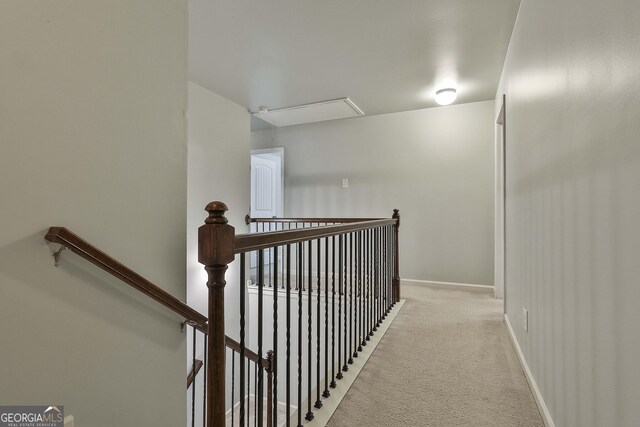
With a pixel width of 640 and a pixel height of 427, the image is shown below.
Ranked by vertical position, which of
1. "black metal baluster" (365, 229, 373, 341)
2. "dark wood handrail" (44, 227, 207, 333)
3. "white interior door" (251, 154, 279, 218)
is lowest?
"black metal baluster" (365, 229, 373, 341)

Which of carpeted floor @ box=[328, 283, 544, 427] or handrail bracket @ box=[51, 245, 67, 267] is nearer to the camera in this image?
handrail bracket @ box=[51, 245, 67, 267]

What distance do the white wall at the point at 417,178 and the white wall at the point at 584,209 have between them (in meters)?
2.22

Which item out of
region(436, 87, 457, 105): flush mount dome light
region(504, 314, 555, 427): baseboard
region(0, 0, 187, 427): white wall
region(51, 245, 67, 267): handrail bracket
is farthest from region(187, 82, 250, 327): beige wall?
region(504, 314, 555, 427): baseboard

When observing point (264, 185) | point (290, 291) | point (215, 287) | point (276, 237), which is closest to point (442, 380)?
point (290, 291)

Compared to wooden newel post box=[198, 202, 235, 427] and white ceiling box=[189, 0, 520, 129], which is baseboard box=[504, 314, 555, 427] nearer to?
wooden newel post box=[198, 202, 235, 427]

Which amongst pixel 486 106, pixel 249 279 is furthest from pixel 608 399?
pixel 249 279

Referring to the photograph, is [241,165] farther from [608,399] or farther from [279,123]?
[608,399]

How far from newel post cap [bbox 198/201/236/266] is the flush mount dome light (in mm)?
3339

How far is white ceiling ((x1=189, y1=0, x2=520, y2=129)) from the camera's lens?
2.20 m

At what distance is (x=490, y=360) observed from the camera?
2033mm

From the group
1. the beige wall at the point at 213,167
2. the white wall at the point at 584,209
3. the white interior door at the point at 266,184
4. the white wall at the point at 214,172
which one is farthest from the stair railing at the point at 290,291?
the white interior door at the point at 266,184

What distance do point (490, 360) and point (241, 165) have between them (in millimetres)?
3434

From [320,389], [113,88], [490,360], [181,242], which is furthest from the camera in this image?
[490,360]

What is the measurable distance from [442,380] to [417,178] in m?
2.88
